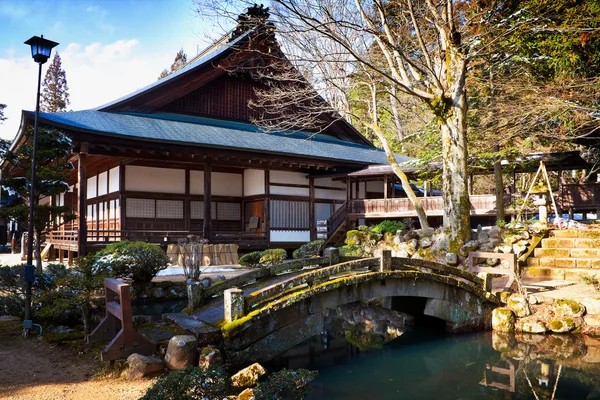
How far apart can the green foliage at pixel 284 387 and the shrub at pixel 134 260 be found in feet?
23.7

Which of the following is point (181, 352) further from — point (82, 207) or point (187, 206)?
point (187, 206)

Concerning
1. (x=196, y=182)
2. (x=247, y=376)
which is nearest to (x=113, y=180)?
(x=196, y=182)

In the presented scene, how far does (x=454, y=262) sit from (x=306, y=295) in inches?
268

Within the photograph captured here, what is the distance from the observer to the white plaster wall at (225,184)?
19.6 metres

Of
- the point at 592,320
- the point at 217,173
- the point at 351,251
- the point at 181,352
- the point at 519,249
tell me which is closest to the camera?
the point at 181,352

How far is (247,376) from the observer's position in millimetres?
6402

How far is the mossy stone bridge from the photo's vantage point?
6887 millimetres

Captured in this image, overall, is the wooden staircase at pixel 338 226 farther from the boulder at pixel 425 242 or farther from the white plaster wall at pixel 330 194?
the boulder at pixel 425 242

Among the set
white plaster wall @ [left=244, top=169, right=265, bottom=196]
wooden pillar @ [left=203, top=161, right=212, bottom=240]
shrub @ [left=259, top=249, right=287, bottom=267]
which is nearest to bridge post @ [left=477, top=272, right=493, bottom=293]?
shrub @ [left=259, top=249, right=287, bottom=267]

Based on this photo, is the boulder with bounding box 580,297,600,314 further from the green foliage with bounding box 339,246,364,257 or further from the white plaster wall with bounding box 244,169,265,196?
the white plaster wall with bounding box 244,169,265,196

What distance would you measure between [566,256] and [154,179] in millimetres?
14244

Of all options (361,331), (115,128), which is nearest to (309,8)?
(115,128)

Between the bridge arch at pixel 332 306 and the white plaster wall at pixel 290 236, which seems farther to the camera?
the white plaster wall at pixel 290 236

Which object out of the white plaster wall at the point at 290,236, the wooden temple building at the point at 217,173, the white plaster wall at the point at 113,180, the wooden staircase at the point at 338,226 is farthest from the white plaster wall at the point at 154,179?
the wooden staircase at the point at 338,226
